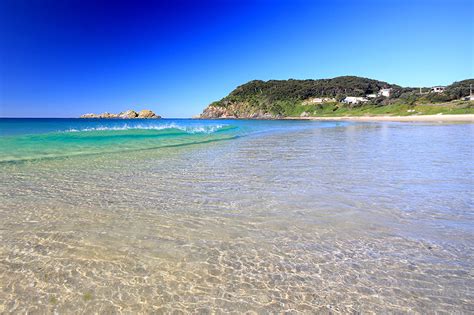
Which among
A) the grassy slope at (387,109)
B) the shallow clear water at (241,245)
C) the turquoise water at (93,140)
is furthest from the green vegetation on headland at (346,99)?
the shallow clear water at (241,245)

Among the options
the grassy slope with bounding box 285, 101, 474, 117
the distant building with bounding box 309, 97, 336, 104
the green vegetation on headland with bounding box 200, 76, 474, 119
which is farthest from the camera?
the distant building with bounding box 309, 97, 336, 104

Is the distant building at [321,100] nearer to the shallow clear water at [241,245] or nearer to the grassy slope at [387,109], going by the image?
the grassy slope at [387,109]

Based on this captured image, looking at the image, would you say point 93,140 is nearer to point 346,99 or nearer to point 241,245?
point 241,245

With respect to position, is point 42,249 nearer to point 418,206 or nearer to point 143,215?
point 143,215

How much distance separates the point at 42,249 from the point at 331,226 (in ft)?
14.9

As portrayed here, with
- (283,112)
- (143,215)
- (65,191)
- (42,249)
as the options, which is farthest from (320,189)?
(283,112)

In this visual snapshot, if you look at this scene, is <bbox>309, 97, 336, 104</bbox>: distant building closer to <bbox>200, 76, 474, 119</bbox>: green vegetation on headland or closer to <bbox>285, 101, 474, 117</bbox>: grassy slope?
<bbox>200, 76, 474, 119</bbox>: green vegetation on headland

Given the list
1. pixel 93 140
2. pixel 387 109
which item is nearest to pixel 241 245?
pixel 93 140

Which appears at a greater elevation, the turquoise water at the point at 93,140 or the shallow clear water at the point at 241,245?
the turquoise water at the point at 93,140

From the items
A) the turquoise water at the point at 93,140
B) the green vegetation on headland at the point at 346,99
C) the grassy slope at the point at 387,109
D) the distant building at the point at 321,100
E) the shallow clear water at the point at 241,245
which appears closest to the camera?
the shallow clear water at the point at 241,245

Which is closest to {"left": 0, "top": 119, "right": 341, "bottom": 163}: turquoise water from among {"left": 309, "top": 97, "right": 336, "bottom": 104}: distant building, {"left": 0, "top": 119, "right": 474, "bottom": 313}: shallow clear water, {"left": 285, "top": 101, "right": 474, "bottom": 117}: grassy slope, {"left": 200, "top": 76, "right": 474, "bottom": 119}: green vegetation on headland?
{"left": 0, "top": 119, "right": 474, "bottom": 313}: shallow clear water

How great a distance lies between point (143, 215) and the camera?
583 centimetres

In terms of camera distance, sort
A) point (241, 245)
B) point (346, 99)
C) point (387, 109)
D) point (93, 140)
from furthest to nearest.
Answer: point (346, 99) < point (387, 109) < point (93, 140) < point (241, 245)

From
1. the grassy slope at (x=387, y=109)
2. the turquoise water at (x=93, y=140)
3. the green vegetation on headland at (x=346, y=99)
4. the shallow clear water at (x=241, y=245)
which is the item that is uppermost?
the green vegetation on headland at (x=346, y=99)
